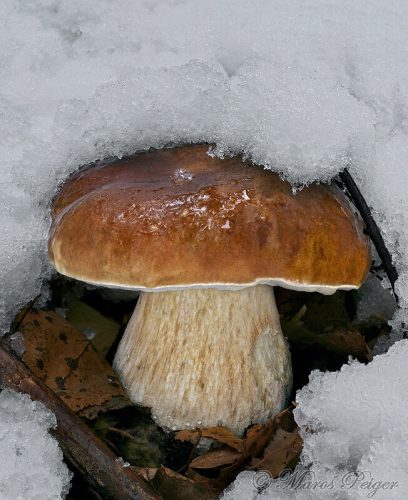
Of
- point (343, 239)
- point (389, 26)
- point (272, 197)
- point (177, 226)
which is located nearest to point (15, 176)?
point (177, 226)

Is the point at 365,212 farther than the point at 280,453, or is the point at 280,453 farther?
the point at 365,212

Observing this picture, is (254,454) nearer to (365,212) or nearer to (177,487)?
(177,487)

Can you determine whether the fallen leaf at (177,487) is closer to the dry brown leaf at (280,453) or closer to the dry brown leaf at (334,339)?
the dry brown leaf at (280,453)

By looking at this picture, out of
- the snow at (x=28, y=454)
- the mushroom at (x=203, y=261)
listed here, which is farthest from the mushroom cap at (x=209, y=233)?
the snow at (x=28, y=454)

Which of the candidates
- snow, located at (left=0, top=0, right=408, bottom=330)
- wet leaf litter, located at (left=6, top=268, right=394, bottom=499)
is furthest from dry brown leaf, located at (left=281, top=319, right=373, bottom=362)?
snow, located at (left=0, top=0, right=408, bottom=330)

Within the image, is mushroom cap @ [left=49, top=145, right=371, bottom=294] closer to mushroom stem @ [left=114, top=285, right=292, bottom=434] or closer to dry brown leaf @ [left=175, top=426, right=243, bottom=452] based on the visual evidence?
mushroom stem @ [left=114, top=285, right=292, bottom=434]

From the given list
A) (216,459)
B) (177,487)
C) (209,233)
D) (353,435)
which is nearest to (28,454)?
(177,487)
